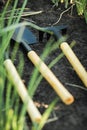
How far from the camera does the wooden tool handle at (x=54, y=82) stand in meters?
1.57

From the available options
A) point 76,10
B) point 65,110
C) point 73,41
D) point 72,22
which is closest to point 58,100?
point 65,110

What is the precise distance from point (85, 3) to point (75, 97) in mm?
904

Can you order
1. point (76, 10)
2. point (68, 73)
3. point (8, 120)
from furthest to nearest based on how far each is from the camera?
point (76, 10)
point (68, 73)
point (8, 120)

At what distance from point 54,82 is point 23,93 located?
0.59ft

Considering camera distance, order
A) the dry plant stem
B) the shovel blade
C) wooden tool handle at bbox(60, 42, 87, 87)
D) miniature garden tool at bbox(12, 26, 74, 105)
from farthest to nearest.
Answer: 1. the shovel blade
2. wooden tool handle at bbox(60, 42, 87, 87)
3. miniature garden tool at bbox(12, 26, 74, 105)
4. the dry plant stem

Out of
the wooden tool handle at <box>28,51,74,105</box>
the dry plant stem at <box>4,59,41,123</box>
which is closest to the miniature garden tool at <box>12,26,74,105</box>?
the wooden tool handle at <box>28,51,74,105</box>

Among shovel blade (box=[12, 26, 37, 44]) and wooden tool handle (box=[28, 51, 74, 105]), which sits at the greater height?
shovel blade (box=[12, 26, 37, 44])

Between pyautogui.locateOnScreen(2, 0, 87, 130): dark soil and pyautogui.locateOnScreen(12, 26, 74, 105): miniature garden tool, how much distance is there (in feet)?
0.31

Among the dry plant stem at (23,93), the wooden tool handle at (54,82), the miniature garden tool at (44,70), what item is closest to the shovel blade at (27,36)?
the miniature garden tool at (44,70)

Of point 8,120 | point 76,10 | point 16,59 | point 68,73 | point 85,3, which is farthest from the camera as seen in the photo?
point 76,10

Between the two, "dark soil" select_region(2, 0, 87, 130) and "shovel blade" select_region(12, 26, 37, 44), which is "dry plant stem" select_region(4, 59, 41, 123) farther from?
"shovel blade" select_region(12, 26, 37, 44)

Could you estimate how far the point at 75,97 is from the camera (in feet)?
5.95

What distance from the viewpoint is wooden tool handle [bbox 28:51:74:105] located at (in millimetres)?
1572

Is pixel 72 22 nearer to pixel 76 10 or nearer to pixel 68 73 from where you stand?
pixel 76 10
